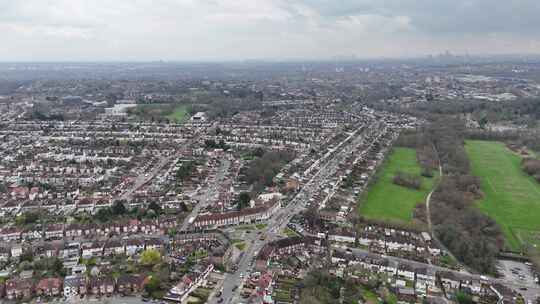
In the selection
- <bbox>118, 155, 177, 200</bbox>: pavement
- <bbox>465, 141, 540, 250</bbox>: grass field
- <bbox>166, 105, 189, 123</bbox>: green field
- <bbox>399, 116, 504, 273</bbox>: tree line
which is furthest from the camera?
<bbox>166, 105, 189, 123</bbox>: green field

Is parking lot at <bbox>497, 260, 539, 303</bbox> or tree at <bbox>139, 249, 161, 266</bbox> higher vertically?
tree at <bbox>139, 249, 161, 266</bbox>

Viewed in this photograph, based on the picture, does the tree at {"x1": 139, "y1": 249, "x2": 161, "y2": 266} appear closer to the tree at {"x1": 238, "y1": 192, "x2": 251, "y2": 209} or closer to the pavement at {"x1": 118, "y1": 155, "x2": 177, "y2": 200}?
the tree at {"x1": 238, "y1": 192, "x2": 251, "y2": 209}

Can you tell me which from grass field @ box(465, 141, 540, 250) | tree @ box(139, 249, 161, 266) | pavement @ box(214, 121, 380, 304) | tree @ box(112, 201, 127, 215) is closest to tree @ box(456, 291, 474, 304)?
grass field @ box(465, 141, 540, 250)

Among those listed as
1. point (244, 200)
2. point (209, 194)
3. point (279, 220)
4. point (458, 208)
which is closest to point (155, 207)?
point (209, 194)

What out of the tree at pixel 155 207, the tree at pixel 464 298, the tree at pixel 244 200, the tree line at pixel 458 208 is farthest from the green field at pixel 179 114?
the tree at pixel 464 298

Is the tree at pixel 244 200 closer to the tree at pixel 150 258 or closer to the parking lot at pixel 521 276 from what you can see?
the tree at pixel 150 258

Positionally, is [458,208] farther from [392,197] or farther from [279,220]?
[279,220]

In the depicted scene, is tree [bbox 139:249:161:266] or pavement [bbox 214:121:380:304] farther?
tree [bbox 139:249:161:266]

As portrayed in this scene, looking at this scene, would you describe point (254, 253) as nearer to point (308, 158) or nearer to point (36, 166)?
point (308, 158)
